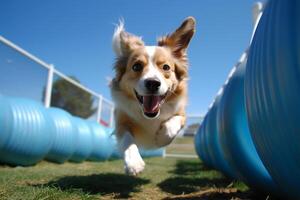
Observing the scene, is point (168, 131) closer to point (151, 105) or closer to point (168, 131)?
point (168, 131)

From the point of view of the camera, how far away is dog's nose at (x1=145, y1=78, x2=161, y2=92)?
400cm

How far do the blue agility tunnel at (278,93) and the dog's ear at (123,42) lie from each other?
8.98 feet

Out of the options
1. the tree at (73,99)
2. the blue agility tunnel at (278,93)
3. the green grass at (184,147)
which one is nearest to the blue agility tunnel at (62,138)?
the tree at (73,99)

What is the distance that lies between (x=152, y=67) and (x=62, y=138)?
4747 millimetres

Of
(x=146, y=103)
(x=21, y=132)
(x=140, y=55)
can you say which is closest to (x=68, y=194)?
(x=146, y=103)

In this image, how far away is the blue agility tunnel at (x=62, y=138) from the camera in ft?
26.9

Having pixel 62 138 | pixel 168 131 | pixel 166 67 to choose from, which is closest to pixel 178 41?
pixel 166 67

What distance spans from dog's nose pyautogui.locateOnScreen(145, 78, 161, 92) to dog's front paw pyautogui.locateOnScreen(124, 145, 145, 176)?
770 mm

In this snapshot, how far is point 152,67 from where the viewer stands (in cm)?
437

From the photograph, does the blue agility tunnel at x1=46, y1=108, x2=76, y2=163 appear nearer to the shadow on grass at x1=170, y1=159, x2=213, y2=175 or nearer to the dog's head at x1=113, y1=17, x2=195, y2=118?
the shadow on grass at x1=170, y1=159, x2=213, y2=175

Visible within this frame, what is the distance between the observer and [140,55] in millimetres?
4574

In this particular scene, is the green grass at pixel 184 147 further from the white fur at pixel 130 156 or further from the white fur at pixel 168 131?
the white fur at pixel 130 156

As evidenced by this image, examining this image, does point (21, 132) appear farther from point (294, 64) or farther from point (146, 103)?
point (294, 64)

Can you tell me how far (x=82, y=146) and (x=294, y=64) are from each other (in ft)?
27.2
